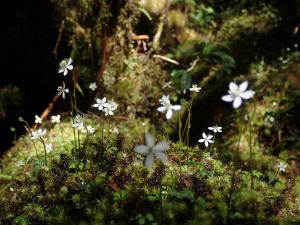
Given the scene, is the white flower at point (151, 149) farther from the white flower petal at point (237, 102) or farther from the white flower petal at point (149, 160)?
the white flower petal at point (237, 102)

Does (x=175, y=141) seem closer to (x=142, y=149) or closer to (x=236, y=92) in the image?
(x=142, y=149)

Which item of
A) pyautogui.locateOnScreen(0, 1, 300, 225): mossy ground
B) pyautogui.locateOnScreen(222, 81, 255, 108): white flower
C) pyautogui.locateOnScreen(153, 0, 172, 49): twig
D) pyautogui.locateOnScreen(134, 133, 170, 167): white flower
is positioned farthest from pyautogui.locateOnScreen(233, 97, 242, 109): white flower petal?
pyautogui.locateOnScreen(153, 0, 172, 49): twig

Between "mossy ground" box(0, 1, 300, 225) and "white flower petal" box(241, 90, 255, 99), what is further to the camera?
"mossy ground" box(0, 1, 300, 225)

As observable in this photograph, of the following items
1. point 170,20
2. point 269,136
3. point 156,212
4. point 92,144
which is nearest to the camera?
point 156,212

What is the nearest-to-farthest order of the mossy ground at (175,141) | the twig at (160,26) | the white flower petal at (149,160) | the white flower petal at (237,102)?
the white flower petal at (237,102)
the white flower petal at (149,160)
the mossy ground at (175,141)
the twig at (160,26)

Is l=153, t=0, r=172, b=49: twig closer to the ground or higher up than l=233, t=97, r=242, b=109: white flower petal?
higher up

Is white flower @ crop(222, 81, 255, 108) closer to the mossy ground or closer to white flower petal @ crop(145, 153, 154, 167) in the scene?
the mossy ground

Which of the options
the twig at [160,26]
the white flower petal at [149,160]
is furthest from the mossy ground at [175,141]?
the white flower petal at [149,160]

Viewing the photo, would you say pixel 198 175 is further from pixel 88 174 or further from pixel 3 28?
pixel 3 28

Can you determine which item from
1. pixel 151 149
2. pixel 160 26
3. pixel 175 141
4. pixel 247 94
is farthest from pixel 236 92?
pixel 160 26

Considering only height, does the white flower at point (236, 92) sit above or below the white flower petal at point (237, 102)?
above

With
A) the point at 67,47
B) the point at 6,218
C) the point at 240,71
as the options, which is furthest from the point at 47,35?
the point at 6,218
